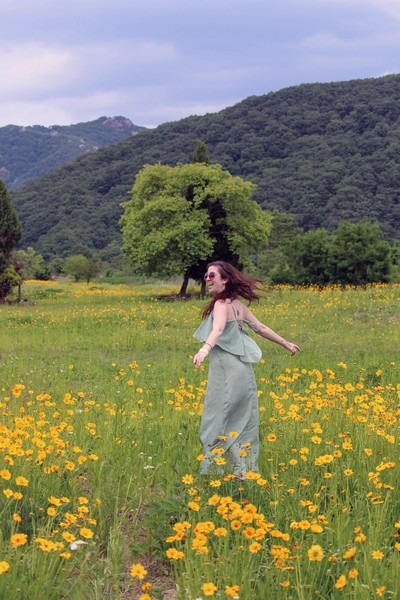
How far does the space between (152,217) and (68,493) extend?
25.8 meters

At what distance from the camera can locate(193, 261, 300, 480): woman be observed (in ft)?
17.1

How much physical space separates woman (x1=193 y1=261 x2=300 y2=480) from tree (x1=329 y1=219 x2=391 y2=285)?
1034 inches

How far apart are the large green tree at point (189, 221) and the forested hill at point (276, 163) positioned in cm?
2865

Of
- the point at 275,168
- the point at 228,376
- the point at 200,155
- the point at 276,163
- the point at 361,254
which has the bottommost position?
the point at 228,376

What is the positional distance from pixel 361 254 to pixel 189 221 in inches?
316

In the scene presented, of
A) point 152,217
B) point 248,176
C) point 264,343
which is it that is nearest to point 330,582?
point 264,343

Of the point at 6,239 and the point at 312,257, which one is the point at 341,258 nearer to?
the point at 312,257

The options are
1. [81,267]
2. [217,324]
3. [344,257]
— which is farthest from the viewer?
[81,267]

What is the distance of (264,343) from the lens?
14.9 metres

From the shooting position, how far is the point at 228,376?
17.4 ft

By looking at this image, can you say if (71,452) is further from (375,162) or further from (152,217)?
(375,162)

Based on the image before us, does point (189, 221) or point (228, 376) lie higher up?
point (189, 221)

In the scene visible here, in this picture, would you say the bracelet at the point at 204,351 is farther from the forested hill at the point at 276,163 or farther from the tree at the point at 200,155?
the forested hill at the point at 276,163

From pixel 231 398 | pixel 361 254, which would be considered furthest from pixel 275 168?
pixel 231 398
